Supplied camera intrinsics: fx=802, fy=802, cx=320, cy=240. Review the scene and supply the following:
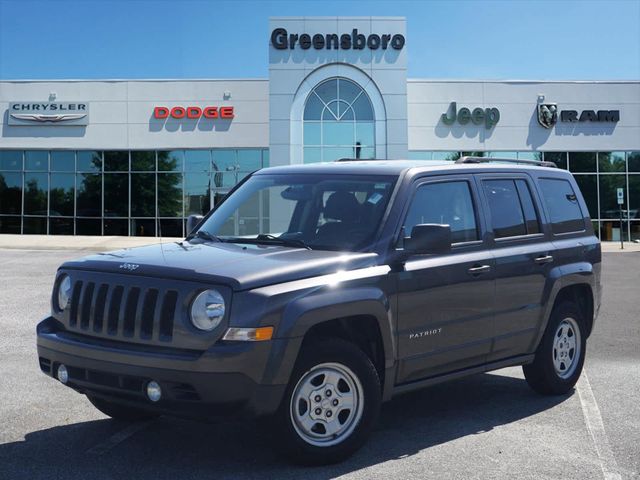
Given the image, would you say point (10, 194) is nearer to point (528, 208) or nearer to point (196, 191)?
point (196, 191)

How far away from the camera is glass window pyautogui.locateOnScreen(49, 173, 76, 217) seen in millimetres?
36656

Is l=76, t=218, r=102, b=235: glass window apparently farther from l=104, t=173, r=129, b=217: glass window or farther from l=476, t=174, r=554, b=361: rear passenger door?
l=476, t=174, r=554, b=361: rear passenger door

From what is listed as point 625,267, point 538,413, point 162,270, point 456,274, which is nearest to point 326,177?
point 456,274

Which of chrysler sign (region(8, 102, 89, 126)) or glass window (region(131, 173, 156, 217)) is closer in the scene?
chrysler sign (region(8, 102, 89, 126))

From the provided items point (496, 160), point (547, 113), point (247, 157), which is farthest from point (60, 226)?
point (496, 160)

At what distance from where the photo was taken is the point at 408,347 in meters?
5.21

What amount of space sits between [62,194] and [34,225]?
6.34ft

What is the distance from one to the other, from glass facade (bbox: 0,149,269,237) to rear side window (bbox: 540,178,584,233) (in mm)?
29521

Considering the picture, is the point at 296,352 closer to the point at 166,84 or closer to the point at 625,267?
the point at 625,267

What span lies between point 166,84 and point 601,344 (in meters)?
29.7

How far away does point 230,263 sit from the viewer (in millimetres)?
4711

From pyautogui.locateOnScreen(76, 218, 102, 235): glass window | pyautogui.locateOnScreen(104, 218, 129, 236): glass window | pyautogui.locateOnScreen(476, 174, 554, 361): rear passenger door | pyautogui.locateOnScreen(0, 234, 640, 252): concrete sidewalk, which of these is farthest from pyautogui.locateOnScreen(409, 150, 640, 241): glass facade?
pyautogui.locateOnScreen(476, 174, 554, 361): rear passenger door

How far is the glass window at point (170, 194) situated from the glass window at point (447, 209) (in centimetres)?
3125

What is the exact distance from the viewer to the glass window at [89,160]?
36.8m
